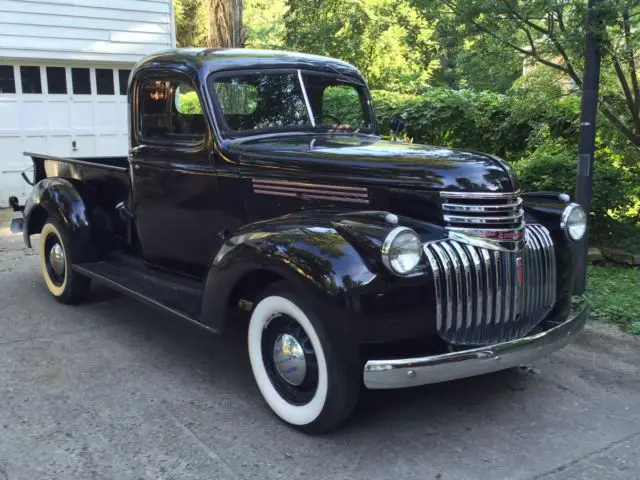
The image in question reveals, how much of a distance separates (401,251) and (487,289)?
0.58 metres

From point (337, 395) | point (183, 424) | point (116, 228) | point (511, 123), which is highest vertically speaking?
point (511, 123)

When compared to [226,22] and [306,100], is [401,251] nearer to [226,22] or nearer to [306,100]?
[306,100]

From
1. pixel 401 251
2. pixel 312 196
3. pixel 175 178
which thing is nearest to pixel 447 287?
pixel 401 251

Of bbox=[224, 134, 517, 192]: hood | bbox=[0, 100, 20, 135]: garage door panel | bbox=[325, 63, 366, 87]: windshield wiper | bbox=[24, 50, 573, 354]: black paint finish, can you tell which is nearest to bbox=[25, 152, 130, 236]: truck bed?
bbox=[24, 50, 573, 354]: black paint finish

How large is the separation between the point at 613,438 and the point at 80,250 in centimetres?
404

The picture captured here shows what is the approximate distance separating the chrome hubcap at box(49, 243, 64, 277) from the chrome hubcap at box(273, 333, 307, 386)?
2.86m

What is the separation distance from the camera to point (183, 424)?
342 centimetres

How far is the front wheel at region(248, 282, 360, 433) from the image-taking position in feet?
10.0

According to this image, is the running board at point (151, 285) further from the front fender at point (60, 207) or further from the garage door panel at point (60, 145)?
the garage door panel at point (60, 145)

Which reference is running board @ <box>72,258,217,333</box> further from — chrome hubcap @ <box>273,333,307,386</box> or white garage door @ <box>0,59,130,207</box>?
white garage door @ <box>0,59,130,207</box>

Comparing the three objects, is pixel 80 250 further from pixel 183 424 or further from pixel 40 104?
pixel 40 104

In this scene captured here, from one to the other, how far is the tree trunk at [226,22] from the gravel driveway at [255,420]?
7.49 metres

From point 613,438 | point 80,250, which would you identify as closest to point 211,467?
point 613,438

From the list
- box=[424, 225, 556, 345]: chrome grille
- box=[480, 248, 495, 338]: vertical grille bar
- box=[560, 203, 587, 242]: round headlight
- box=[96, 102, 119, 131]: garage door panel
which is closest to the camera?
box=[424, 225, 556, 345]: chrome grille
